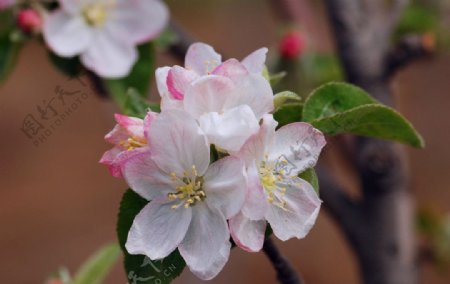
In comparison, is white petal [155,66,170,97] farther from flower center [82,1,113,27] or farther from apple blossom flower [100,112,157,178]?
flower center [82,1,113,27]

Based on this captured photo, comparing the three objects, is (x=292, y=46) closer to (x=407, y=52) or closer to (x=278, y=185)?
(x=407, y=52)

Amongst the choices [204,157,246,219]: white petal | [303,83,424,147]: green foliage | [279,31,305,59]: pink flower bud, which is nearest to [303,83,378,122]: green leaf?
[303,83,424,147]: green foliage

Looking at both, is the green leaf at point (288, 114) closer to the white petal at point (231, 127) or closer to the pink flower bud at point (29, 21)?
the white petal at point (231, 127)

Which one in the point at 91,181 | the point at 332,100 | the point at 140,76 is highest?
the point at 332,100

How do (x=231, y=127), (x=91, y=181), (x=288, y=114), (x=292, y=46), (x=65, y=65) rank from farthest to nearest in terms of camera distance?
(x=91, y=181) < (x=292, y=46) < (x=65, y=65) < (x=288, y=114) < (x=231, y=127)

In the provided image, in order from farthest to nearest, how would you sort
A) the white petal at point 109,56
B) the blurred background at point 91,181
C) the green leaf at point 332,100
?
the blurred background at point 91,181 < the white petal at point 109,56 < the green leaf at point 332,100

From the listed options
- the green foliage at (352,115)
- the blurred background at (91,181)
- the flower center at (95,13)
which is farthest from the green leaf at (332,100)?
the blurred background at (91,181)

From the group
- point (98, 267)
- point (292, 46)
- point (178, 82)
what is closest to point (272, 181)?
point (178, 82)
